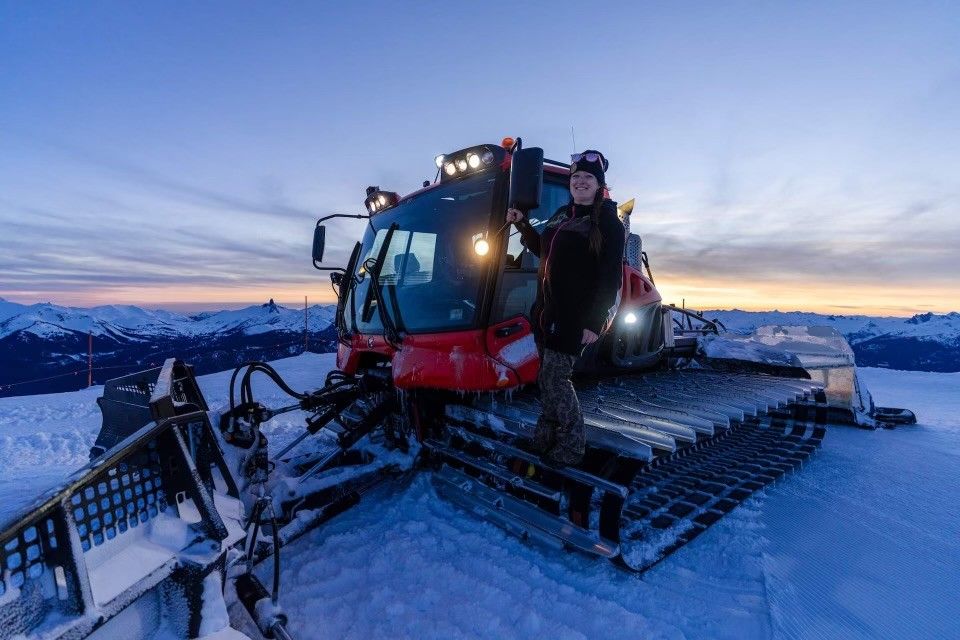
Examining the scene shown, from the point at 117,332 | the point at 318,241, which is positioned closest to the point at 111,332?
the point at 117,332

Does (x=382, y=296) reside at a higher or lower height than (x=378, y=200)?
lower

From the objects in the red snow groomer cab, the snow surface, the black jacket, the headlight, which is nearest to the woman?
the black jacket

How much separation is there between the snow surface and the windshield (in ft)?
A: 4.71

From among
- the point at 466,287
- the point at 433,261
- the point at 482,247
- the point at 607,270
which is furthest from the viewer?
the point at 433,261

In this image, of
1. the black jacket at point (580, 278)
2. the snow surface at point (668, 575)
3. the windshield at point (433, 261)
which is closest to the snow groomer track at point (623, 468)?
the snow surface at point (668, 575)

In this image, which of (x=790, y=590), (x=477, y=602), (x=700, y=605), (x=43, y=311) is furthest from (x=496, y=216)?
(x=43, y=311)

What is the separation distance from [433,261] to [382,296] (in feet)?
1.79

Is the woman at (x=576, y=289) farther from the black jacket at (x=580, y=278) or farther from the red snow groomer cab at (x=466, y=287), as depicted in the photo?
the red snow groomer cab at (x=466, y=287)

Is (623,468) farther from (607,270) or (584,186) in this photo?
(584,186)

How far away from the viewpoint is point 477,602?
2.52 meters

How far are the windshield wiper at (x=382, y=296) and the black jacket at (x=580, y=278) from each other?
1.50 m

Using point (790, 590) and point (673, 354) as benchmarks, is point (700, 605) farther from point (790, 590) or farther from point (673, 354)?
point (673, 354)

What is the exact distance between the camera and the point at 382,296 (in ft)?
13.6

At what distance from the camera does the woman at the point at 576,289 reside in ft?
9.07
